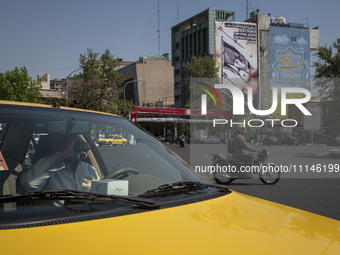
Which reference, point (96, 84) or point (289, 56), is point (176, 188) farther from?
point (289, 56)

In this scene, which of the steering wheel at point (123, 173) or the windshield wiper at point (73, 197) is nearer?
the windshield wiper at point (73, 197)

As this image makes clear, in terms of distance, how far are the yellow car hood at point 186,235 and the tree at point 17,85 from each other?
51.5 m

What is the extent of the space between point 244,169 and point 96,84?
35.1m

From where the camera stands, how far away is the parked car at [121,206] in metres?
1.49

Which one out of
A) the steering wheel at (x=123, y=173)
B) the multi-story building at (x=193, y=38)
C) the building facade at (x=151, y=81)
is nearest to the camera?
the steering wheel at (x=123, y=173)

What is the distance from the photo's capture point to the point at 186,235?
5.17ft

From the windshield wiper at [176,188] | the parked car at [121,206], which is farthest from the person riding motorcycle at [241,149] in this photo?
the windshield wiper at [176,188]

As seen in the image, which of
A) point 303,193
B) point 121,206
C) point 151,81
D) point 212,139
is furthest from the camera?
point 151,81

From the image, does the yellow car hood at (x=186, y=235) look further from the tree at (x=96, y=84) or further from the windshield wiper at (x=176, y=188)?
the tree at (x=96, y=84)

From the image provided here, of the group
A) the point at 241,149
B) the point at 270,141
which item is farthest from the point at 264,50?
the point at 241,149

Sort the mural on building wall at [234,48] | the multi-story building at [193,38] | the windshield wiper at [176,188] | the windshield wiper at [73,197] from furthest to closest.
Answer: the multi-story building at [193,38]
the mural on building wall at [234,48]
the windshield wiper at [176,188]
the windshield wiper at [73,197]

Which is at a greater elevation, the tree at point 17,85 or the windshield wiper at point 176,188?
the tree at point 17,85

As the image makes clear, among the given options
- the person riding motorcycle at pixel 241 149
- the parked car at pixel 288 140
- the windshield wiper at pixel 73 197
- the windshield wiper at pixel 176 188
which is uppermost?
the windshield wiper at pixel 73 197

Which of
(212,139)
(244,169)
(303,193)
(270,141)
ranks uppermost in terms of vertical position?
(244,169)
